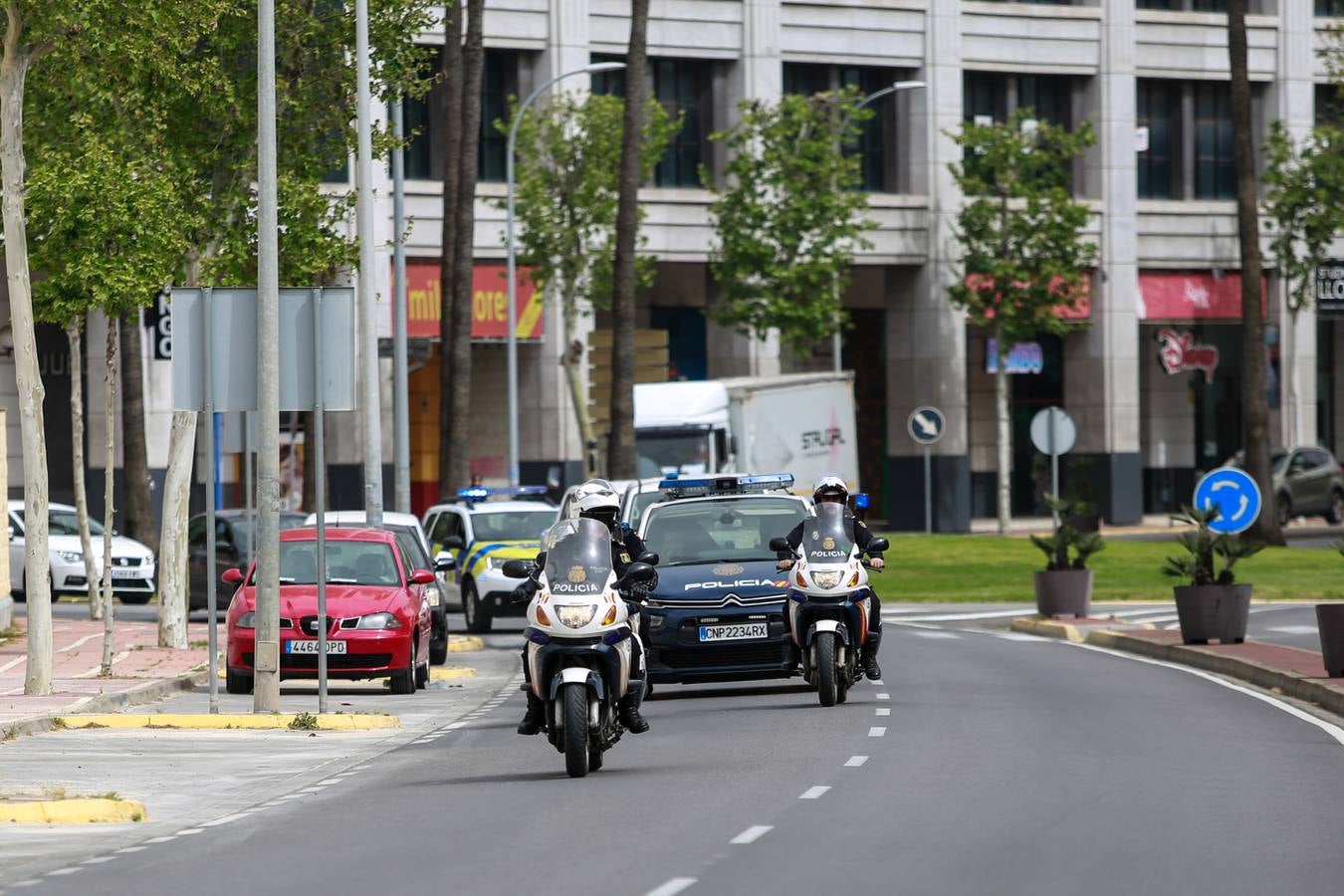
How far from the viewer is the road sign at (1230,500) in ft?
93.8

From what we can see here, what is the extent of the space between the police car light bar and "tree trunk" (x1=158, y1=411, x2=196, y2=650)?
608 cm

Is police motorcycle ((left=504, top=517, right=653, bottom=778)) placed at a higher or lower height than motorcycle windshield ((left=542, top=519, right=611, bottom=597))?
lower

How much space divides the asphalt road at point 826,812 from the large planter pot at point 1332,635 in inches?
57.0

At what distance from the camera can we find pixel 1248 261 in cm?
4888

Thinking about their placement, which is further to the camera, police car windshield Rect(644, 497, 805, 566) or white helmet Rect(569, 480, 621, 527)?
police car windshield Rect(644, 497, 805, 566)

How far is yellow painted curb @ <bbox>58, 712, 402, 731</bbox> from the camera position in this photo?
1964 cm

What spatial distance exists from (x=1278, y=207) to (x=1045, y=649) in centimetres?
3499

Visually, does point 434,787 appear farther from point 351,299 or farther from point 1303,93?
point 1303,93

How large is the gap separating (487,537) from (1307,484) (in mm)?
29658

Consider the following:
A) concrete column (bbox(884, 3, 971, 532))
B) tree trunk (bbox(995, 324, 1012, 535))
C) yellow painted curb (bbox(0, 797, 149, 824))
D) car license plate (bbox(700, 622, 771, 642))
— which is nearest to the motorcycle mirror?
yellow painted curb (bbox(0, 797, 149, 824))

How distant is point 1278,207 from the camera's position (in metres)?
61.9

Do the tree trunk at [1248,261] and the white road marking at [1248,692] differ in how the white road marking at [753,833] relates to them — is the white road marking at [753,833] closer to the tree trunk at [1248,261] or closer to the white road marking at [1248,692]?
the white road marking at [1248,692]

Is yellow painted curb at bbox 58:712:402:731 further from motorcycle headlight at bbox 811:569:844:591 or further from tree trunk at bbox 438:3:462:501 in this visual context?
tree trunk at bbox 438:3:462:501

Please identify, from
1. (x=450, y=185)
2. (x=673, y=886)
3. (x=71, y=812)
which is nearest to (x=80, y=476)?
(x=450, y=185)
